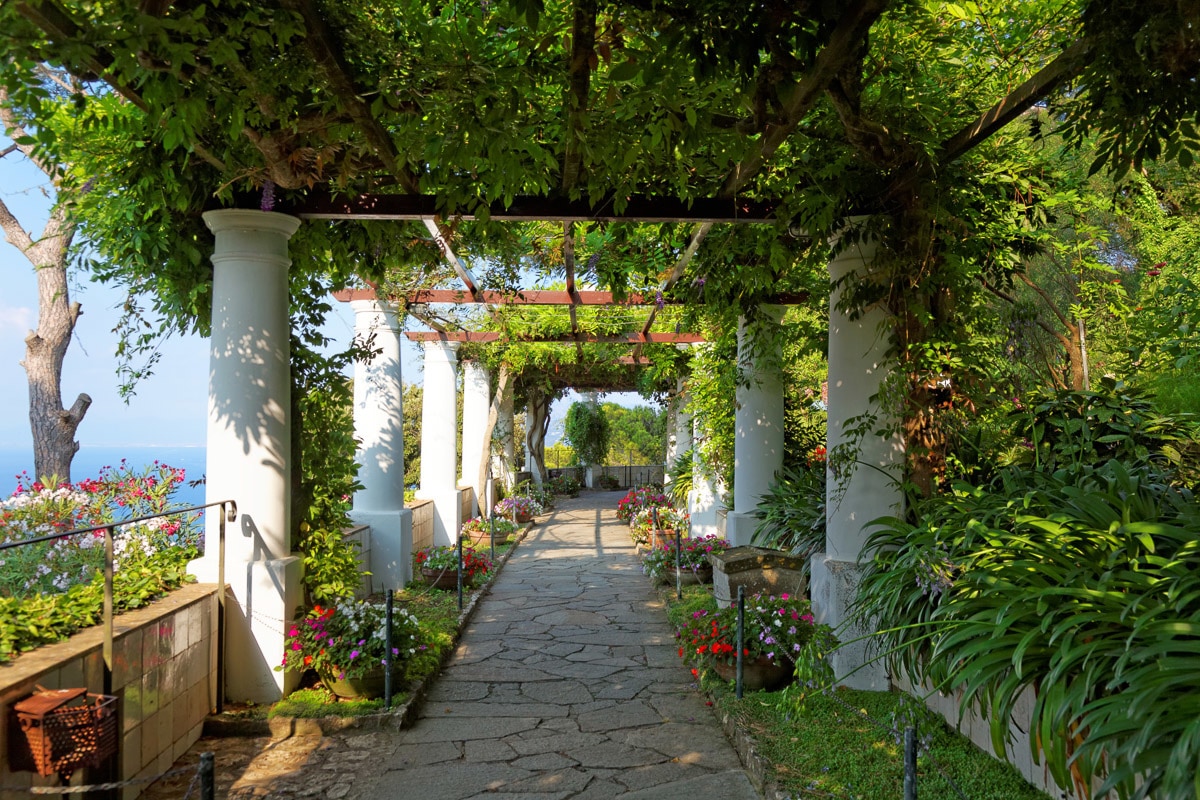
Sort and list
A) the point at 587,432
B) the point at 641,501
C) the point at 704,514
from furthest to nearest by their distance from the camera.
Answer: the point at 587,432, the point at 641,501, the point at 704,514

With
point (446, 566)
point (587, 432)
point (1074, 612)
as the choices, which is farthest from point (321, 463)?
point (587, 432)

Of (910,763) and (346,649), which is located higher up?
(910,763)

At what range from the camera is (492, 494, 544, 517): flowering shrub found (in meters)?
15.7

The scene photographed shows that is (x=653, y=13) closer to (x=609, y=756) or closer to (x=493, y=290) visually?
(x=609, y=756)

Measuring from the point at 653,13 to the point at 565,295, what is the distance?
5771 mm

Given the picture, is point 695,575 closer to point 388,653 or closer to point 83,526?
point 388,653

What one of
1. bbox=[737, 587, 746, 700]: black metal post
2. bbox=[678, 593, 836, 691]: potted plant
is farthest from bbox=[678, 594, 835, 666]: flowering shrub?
bbox=[737, 587, 746, 700]: black metal post

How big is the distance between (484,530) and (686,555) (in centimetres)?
509

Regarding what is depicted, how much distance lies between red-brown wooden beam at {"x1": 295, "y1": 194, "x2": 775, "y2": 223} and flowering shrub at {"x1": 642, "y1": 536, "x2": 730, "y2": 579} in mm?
4785

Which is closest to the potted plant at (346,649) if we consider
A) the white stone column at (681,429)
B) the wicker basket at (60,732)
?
the wicker basket at (60,732)

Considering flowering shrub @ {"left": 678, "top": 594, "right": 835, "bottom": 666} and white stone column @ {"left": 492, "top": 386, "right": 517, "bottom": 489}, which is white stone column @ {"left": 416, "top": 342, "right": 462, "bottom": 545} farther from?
flowering shrub @ {"left": 678, "top": 594, "right": 835, "bottom": 666}

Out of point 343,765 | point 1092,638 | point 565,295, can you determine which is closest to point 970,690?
point 1092,638

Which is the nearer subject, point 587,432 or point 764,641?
point 764,641

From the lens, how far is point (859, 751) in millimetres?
3988
